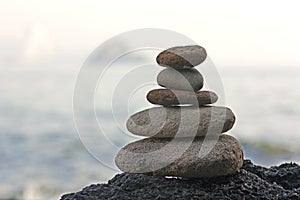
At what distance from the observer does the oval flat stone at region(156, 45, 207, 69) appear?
173 centimetres

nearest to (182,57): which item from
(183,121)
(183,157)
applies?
(183,121)

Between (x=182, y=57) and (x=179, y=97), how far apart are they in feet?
0.42

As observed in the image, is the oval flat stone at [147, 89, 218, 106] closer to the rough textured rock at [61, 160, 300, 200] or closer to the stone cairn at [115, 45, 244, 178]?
the stone cairn at [115, 45, 244, 178]

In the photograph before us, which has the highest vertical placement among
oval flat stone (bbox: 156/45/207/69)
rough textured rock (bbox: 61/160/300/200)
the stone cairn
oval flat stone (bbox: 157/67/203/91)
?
oval flat stone (bbox: 156/45/207/69)

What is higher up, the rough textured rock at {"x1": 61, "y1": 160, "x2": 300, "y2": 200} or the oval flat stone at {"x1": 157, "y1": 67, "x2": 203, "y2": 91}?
the oval flat stone at {"x1": 157, "y1": 67, "x2": 203, "y2": 91}

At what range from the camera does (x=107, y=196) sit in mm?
1683

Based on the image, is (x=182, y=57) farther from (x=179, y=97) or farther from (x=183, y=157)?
(x=183, y=157)

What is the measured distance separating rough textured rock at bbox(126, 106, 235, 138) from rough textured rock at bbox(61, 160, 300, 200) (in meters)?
0.15

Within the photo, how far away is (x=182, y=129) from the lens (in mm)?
1701

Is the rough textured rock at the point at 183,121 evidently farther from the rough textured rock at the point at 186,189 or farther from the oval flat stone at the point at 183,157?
the rough textured rock at the point at 186,189

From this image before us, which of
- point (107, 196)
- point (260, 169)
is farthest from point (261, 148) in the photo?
point (107, 196)

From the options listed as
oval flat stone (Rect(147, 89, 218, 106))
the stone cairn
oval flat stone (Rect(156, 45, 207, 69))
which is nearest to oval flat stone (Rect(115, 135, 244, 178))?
the stone cairn

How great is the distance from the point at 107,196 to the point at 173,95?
14.7 inches

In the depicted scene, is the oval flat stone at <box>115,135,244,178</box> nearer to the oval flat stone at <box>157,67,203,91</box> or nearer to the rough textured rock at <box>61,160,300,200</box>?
the rough textured rock at <box>61,160,300,200</box>
